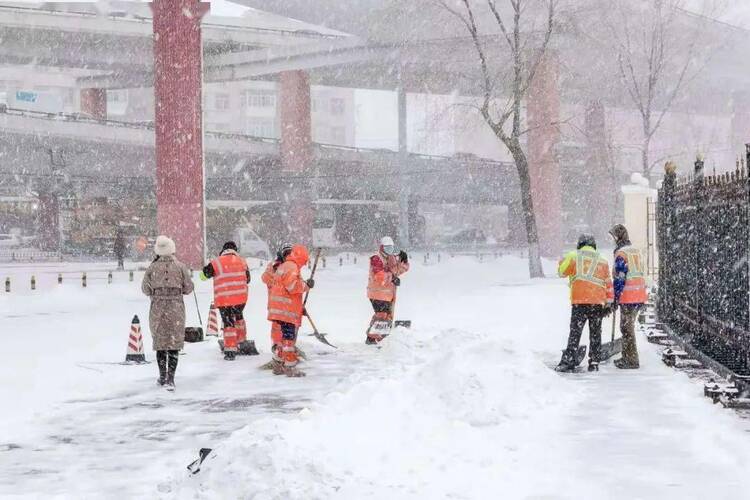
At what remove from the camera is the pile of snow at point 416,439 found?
629 cm

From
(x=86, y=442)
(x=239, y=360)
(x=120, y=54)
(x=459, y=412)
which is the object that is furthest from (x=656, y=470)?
(x=120, y=54)

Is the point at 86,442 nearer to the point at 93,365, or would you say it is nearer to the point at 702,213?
the point at 93,365

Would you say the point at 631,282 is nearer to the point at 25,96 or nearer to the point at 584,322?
the point at 584,322

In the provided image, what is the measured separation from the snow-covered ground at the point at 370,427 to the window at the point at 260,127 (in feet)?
333

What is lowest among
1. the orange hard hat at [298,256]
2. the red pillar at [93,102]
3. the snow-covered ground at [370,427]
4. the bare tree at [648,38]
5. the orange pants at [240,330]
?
the snow-covered ground at [370,427]

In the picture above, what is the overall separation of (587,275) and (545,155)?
148 ft

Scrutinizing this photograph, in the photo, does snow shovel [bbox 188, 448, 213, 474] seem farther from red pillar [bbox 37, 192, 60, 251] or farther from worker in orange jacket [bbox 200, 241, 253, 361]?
red pillar [bbox 37, 192, 60, 251]

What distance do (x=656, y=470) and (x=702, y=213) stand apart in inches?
232

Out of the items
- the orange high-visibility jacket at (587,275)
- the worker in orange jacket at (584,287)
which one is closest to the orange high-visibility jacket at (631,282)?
the worker in orange jacket at (584,287)

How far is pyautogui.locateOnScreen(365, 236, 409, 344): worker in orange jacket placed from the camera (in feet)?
50.6

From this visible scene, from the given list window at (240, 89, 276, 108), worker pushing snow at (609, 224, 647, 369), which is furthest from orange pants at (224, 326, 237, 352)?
window at (240, 89, 276, 108)

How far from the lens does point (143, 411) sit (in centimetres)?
1023

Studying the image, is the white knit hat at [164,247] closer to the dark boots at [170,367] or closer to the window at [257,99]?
the dark boots at [170,367]

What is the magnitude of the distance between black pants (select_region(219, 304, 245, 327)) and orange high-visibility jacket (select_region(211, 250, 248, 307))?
7 centimetres
